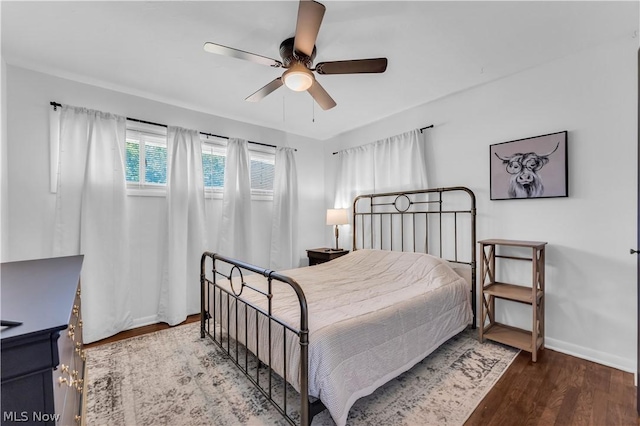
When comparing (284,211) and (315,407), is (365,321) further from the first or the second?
(284,211)

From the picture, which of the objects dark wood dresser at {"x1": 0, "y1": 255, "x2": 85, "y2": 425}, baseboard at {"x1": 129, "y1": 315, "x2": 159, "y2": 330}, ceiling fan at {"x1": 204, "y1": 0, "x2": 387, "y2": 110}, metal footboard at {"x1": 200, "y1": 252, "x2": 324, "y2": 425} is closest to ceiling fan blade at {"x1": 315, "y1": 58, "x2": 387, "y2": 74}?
ceiling fan at {"x1": 204, "y1": 0, "x2": 387, "y2": 110}

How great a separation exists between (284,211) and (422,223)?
6.59ft

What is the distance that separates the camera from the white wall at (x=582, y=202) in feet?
7.19

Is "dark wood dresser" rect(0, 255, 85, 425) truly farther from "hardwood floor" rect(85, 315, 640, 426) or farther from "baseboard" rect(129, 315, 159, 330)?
"baseboard" rect(129, 315, 159, 330)

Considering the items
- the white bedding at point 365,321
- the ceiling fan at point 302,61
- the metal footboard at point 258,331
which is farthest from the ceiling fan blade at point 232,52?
the white bedding at point 365,321

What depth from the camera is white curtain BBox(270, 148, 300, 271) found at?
4.18 metres

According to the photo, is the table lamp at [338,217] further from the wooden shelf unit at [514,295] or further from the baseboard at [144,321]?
the baseboard at [144,321]

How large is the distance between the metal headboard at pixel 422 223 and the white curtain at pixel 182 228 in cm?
222

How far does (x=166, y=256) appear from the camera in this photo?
325 centimetres

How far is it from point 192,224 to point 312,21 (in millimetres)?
2699

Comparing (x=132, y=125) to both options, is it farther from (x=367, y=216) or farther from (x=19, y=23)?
(x=367, y=216)

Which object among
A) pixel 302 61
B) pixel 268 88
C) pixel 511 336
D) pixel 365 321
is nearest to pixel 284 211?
pixel 268 88

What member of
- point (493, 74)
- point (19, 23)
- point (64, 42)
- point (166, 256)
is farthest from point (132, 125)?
point (493, 74)

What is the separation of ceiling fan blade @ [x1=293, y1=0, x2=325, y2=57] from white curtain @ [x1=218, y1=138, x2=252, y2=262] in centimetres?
220
